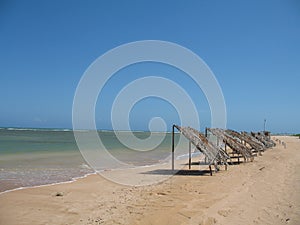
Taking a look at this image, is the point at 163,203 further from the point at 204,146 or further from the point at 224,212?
the point at 204,146

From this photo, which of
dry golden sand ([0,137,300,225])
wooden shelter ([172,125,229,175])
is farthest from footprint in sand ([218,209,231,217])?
wooden shelter ([172,125,229,175])

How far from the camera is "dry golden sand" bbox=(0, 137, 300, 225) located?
190 inches

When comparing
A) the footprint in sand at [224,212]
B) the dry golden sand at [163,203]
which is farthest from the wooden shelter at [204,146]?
the footprint in sand at [224,212]

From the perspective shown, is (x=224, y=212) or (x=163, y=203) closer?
(x=224, y=212)

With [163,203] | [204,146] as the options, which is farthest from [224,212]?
[204,146]

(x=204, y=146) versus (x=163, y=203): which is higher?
(x=204, y=146)

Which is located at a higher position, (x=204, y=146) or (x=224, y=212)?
(x=204, y=146)

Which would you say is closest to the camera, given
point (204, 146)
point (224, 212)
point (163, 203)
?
point (224, 212)

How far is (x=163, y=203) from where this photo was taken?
5.82 m

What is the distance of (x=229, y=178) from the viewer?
29.0ft

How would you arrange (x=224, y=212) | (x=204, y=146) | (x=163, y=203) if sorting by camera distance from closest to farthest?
1. (x=224, y=212)
2. (x=163, y=203)
3. (x=204, y=146)

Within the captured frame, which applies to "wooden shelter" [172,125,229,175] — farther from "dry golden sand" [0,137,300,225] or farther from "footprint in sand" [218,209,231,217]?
"footprint in sand" [218,209,231,217]

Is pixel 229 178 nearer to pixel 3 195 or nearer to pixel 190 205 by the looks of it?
pixel 190 205

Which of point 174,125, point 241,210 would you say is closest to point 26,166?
point 174,125
